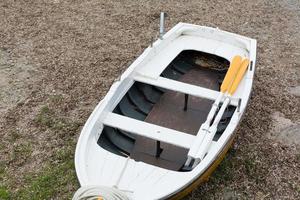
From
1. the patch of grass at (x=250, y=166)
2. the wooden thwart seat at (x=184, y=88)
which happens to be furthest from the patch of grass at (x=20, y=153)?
the patch of grass at (x=250, y=166)

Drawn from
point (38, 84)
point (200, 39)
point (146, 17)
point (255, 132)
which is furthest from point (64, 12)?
point (255, 132)

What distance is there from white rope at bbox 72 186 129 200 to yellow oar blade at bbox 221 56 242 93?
2.23m

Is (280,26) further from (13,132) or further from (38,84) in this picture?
(13,132)

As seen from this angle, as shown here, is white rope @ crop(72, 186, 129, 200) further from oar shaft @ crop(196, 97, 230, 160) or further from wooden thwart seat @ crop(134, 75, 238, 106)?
wooden thwart seat @ crop(134, 75, 238, 106)

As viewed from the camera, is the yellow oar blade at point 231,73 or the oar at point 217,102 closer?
the oar at point 217,102

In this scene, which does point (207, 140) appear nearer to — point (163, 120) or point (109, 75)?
point (163, 120)

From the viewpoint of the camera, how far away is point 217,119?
5.06m

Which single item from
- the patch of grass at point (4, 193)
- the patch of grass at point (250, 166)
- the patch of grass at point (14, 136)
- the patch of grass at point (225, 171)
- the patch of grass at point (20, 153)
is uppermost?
the patch of grass at point (225, 171)

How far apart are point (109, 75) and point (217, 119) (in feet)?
9.02

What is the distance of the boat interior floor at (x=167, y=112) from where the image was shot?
16.9 ft

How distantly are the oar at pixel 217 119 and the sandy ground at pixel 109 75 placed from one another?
29.7 inches

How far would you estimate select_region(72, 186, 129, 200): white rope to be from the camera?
396cm

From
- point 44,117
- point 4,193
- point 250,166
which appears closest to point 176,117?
point 250,166

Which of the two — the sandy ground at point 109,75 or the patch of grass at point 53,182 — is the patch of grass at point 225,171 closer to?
the sandy ground at point 109,75
